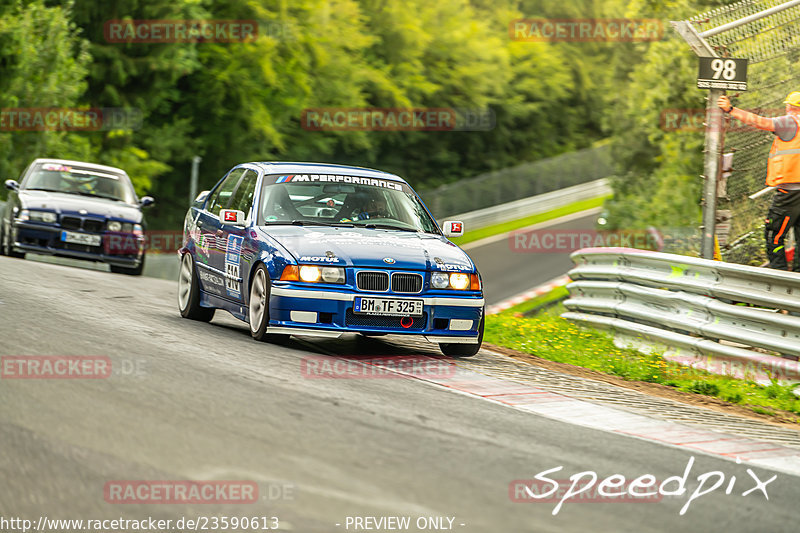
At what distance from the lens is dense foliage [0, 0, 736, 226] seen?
30.8 m

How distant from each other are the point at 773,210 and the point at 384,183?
12.5 feet

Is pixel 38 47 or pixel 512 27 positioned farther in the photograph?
pixel 512 27

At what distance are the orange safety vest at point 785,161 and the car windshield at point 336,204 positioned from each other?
3313 mm

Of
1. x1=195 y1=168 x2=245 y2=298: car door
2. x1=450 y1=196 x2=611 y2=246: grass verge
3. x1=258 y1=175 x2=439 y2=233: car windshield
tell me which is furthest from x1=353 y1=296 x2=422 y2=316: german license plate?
x1=450 y1=196 x2=611 y2=246: grass verge

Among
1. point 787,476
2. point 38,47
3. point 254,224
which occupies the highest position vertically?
point 38,47

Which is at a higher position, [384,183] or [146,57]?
[146,57]

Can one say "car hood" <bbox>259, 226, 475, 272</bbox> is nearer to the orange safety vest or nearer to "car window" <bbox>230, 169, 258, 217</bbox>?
"car window" <bbox>230, 169, 258, 217</bbox>

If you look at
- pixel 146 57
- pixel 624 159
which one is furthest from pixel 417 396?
pixel 624 159

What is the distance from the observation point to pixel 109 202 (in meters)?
18.8

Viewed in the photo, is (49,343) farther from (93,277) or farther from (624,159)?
(624,159)

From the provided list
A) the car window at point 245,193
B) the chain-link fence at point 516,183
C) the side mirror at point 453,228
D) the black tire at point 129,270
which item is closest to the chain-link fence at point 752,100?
the side mirror at point 453,228

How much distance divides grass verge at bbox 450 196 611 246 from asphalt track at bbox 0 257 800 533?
115 feet

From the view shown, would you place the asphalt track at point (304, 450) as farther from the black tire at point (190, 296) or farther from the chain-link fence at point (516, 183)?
the chain-link fence at point (516, 183)

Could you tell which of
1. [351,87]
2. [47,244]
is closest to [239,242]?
[47,244]
